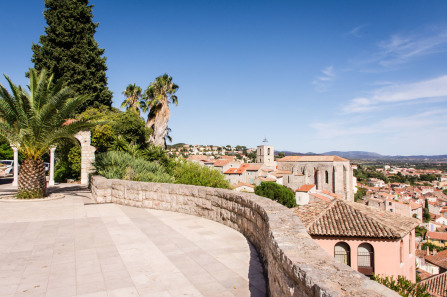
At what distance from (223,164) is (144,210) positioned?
63814 millimetres

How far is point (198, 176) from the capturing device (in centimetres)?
A: 1278

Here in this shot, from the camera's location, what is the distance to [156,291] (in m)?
3.45

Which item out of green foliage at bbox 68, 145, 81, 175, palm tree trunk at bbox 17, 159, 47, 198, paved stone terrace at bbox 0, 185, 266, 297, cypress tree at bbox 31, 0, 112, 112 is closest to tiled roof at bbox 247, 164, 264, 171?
cypress tree at bbox 31, 0, 112, 112

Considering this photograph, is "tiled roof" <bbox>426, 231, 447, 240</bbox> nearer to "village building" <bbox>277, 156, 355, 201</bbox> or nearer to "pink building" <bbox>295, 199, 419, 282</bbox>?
"village building" <bbox>277, 156, 355, 201</bbox>

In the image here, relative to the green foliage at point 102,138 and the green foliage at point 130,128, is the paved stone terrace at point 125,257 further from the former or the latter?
the green foliage at point 130,128

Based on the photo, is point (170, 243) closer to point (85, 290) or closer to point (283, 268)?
point (85, 290)

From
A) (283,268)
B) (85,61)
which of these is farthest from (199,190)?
(85,61)

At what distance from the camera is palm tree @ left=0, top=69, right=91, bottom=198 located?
10008mm

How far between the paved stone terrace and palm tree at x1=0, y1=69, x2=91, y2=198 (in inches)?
133

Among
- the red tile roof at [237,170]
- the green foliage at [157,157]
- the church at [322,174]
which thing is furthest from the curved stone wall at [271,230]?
the church at [322,174]

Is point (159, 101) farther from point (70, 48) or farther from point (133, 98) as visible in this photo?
point (70, 48)

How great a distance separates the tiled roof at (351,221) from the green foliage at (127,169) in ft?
31.9

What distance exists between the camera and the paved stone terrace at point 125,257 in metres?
3.54

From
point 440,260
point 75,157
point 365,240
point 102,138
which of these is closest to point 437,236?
point 440,260
